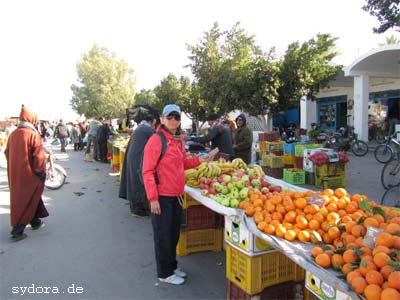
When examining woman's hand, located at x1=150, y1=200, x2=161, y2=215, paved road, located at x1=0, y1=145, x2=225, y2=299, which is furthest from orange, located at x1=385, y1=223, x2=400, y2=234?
woman's hand, located at x1=150, y1=200, x2=161, y2=215

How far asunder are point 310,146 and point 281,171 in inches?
46.9

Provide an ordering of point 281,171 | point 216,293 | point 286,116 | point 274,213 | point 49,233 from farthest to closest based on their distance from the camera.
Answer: point 286,116, point 281,171, point 49,233, point 216,293, point 274,213

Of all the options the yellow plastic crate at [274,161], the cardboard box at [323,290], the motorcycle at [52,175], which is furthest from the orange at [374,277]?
the yellow plastic crate at [274,161]

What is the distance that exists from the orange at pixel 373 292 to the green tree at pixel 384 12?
29.1ft

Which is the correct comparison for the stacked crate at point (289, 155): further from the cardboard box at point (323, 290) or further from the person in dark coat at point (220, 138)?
the cardboard box at point (323, 290)

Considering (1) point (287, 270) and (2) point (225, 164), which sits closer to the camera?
(1) point (287, 270)

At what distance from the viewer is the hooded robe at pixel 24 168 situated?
16.5 feet

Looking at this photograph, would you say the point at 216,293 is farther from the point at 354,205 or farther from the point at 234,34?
the point at 234,34

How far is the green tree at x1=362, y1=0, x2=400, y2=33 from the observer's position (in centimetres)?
913

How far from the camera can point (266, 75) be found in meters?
13.9

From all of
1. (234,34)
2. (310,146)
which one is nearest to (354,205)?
(310,146)

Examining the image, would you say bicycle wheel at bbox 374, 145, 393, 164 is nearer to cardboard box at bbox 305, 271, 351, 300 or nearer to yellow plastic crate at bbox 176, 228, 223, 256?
yellow plastic crate at bbox 176, 228, 223, 256

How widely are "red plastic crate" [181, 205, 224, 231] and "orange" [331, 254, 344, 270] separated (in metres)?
2.48

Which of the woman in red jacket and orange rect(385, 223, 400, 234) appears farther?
the woman in red jacket
